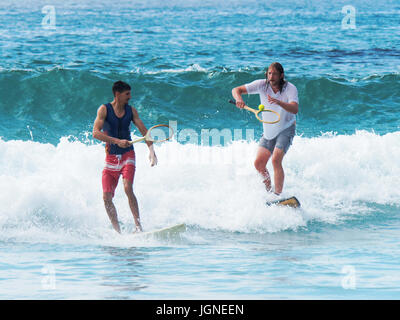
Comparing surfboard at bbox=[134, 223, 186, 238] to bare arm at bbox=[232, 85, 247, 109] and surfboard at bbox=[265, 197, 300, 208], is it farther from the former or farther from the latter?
bare arm at bbox=[232, 85, 247, 109]

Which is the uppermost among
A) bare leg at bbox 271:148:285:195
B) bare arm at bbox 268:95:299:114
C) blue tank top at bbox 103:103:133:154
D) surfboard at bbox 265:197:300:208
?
bare arm at bbox 268:95:299:114

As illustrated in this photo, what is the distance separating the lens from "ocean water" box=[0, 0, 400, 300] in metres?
6.55

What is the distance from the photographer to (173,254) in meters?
7.60

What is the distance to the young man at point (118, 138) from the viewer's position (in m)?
8.00

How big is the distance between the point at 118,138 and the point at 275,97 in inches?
87.7

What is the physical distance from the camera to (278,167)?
29.7ft

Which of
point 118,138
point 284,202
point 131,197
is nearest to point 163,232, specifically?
Answer: point 131,197

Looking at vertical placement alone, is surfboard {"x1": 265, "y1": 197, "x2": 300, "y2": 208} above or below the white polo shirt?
below

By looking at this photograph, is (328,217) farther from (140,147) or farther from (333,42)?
(333,42)

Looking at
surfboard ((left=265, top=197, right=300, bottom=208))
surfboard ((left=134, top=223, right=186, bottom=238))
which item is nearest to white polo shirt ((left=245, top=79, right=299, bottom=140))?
surfboard ((left=265, top=197, right=300, bottom=208))

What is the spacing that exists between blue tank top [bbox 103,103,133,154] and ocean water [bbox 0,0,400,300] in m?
1.14

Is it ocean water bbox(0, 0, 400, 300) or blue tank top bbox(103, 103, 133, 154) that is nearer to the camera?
ocean water bbox(0, 0, 400, 300)

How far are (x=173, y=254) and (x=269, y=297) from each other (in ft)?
6.67

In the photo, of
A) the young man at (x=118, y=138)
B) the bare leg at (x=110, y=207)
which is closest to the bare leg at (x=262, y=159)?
the young man at (x=118, y=138)
